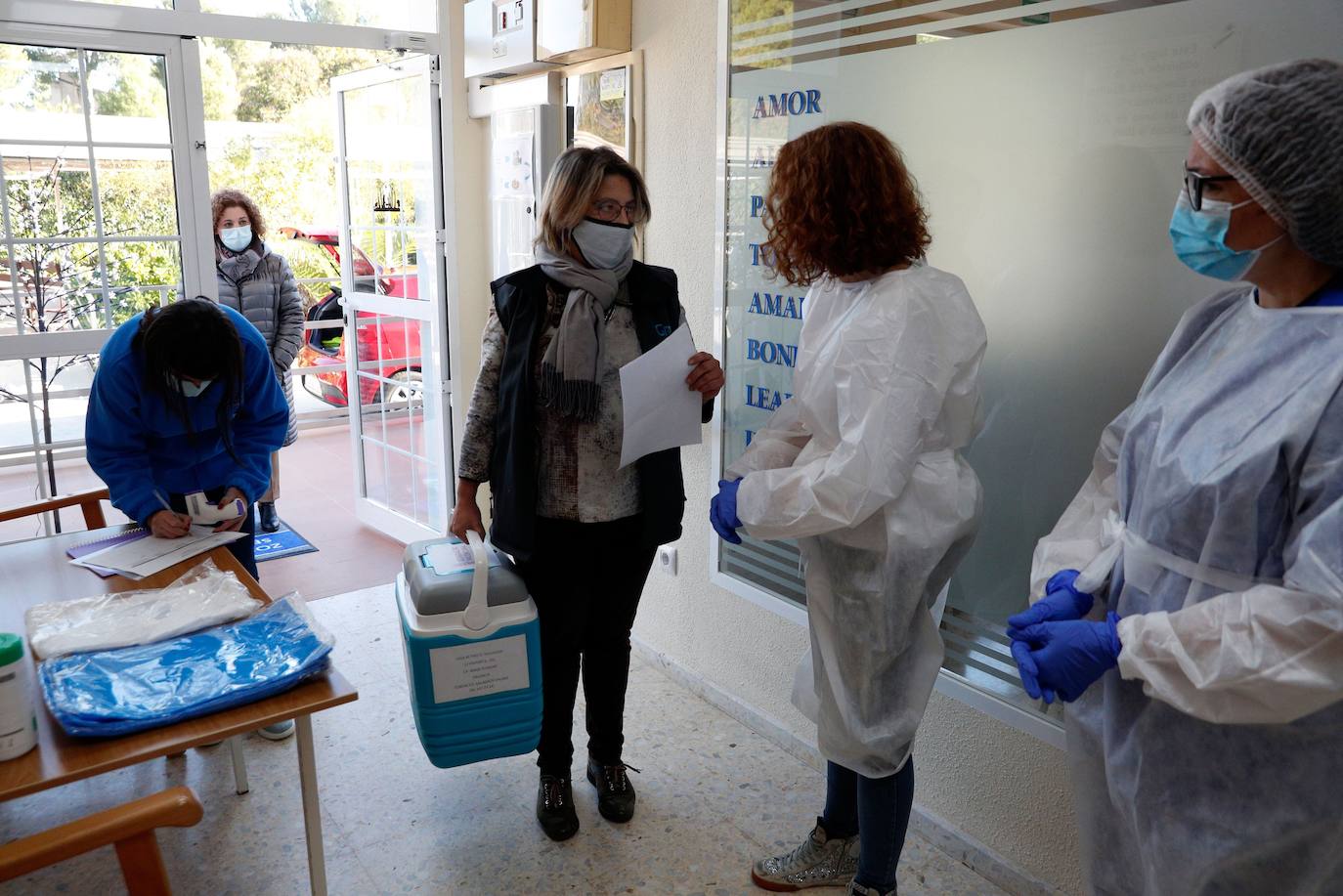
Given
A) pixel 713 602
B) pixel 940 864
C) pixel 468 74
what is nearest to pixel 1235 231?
pixel 940 864

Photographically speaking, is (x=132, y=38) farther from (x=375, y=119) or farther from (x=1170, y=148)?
(x=1170, y=148)

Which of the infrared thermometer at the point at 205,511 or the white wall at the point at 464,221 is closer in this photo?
the infrared thermometer at the point at 205,511

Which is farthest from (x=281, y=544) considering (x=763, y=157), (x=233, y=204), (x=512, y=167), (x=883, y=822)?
(x=883, y=822)

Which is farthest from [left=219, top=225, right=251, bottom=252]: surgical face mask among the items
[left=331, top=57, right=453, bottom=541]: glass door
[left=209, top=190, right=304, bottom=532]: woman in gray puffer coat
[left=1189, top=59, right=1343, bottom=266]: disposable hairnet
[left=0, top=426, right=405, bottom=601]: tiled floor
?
[left=1189, top=59, right=1343, bottom=266]: disposable hairnet

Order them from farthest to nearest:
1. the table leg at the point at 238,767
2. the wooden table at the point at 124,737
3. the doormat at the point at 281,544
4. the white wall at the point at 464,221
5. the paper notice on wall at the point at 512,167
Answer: the doormat at the point at 281,544
the white wall at the point at 464,221
the paper notice on wall at the point at 512,167
the table leg at the point at 238,767
the wooden table at the point at 124,737

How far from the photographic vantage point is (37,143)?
9.86ft

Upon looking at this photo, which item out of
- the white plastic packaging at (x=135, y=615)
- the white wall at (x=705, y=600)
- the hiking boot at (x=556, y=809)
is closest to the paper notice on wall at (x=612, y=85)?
the white wall at (x=705, y=600)

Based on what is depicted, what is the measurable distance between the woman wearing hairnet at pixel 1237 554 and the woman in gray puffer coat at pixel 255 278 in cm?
368

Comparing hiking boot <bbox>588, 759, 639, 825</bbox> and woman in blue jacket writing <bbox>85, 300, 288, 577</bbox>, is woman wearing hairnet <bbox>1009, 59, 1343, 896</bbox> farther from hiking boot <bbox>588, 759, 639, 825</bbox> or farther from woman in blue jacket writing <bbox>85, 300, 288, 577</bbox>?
woman in blue jacket writing <bbox>85, 300, 288, 577</bbox>

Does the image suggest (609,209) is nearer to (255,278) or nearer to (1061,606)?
(1061,606)

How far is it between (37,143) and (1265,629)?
3513mm

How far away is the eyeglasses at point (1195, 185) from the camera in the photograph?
1.12m

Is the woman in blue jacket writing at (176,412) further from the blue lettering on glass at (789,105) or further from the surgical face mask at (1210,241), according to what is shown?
the surgical face mask at (1210,241)

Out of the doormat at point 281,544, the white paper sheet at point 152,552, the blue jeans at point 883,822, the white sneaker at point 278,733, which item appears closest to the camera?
the blue jeans at point 883,822
